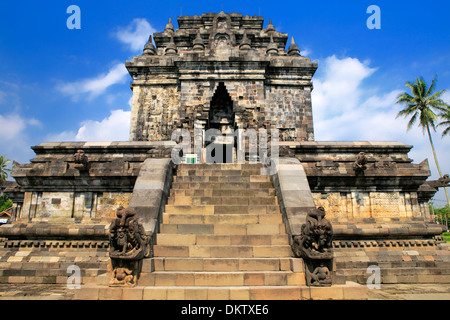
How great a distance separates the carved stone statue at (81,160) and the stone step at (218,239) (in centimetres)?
402

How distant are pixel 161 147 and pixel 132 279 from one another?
5329mm

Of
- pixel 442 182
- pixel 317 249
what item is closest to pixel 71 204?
pixel 317 249

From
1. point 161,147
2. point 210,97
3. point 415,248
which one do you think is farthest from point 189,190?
point 210,97

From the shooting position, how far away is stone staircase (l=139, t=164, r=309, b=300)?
5.33 m

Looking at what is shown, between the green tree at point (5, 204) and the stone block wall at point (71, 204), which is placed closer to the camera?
the stone block wall at point (71, 204)

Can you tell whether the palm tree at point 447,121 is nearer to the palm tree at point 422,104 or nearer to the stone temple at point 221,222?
the palm tree at point 422,104

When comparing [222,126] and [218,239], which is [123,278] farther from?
[222,126]

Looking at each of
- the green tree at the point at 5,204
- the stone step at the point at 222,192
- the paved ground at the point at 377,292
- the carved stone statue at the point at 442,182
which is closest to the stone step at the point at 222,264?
the paved ground at the point at 377,292

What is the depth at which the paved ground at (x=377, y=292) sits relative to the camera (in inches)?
230

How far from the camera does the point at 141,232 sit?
19.0 ft

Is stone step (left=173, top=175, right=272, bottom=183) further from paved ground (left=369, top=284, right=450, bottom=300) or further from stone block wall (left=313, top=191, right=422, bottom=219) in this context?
paved ground (left=369, top=284, right=450, bottom=300)

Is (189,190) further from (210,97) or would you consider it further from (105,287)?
(210,97)

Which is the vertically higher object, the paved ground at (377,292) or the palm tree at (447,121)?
the palm tree at (447,121)

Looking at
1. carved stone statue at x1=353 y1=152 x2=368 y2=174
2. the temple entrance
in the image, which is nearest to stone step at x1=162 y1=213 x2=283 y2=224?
carved stone statue at x1=353 y1=152 x2=368 y2=174
